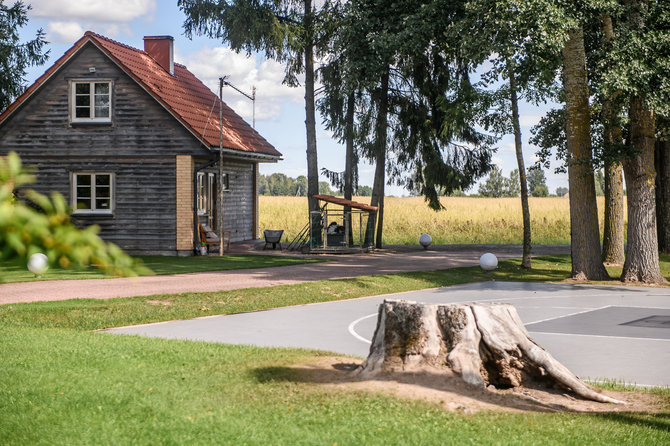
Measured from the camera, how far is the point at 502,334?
28.4 ft

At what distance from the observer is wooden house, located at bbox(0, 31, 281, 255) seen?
94.2ft

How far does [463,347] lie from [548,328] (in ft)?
17.4

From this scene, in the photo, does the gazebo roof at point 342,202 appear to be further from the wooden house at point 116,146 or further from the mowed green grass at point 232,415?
the mowed green grass at point 232,415

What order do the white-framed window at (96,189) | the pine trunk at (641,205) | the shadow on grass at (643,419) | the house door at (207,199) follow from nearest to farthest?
1. the shadow on grass at (643,419)
2. the pine trunk at (641,205)
3. the white-framed window at (96,189)
4. the house door at (207,199)

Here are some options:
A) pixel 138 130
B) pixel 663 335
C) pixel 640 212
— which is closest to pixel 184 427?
pixel 663 335

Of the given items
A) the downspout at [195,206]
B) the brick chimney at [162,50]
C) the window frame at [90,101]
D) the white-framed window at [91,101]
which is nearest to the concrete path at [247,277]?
the downspout at [195,206]

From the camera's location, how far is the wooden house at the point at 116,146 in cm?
2872

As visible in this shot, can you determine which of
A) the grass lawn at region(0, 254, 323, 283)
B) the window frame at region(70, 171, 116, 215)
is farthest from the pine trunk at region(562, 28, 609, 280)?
the window frame at region(70, 171, 116, 215)

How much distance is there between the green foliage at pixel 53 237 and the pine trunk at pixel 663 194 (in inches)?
1221

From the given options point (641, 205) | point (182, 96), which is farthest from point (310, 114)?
point (641, 205)

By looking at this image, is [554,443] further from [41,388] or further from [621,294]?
[621,294]

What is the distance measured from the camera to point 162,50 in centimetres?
3478

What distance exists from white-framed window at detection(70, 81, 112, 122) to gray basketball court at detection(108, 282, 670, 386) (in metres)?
15.6

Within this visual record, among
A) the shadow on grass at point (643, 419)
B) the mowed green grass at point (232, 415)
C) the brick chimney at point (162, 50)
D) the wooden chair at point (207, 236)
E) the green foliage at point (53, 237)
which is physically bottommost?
the shadow on grass at point (643, 419)
